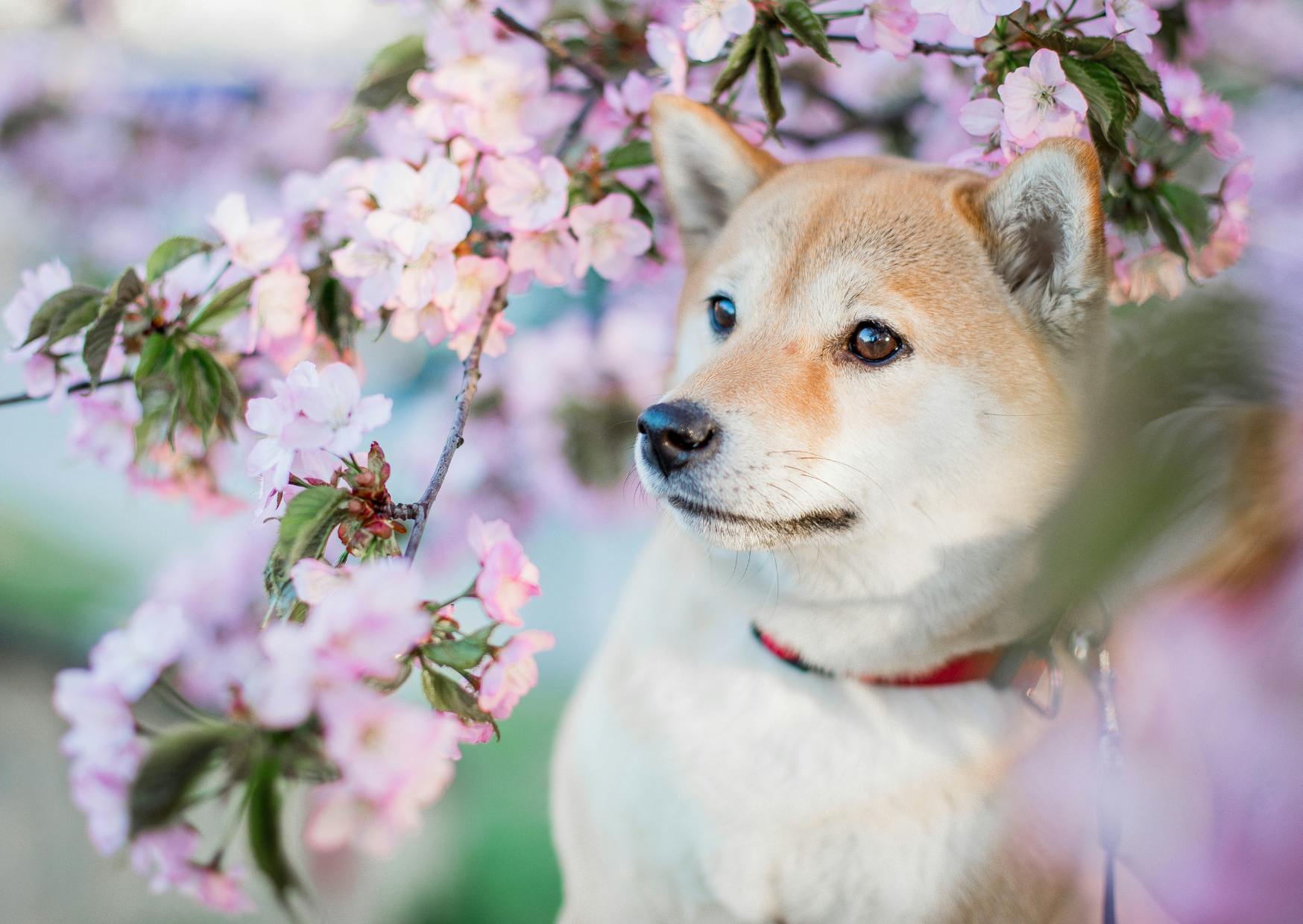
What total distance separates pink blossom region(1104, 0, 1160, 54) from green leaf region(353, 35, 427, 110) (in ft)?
2.67

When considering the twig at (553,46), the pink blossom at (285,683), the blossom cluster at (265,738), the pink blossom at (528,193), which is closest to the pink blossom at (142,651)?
the blossom cluster at (265,738)

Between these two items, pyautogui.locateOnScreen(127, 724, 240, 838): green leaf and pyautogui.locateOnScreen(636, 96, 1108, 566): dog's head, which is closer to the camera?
pyautogui.locateOnScreen(127, 724, 240, 838): green leaf

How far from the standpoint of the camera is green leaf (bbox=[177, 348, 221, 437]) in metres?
0.97

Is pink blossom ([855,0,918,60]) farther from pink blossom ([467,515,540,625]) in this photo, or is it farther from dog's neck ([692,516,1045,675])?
pink blossom ([467,515,540,625])

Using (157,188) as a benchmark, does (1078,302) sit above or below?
above

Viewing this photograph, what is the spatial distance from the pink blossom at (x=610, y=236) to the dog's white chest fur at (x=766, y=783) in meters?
0.39

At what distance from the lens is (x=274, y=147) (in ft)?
7.70

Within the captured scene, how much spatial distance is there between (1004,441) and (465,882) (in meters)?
1.32

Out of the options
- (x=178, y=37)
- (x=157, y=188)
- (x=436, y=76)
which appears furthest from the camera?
(x=157, y=188)

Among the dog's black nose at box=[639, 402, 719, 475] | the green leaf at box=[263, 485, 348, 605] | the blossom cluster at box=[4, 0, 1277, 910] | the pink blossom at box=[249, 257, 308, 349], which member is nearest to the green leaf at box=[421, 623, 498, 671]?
the blossom cluster at box=[4, 0, 1277, 910]

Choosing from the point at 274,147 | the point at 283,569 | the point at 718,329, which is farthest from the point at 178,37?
the point at 283,569

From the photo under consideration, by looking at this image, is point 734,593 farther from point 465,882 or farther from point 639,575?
point 465,882

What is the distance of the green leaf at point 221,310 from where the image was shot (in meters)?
0.99

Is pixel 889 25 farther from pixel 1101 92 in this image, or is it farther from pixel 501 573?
pixel 501 573
